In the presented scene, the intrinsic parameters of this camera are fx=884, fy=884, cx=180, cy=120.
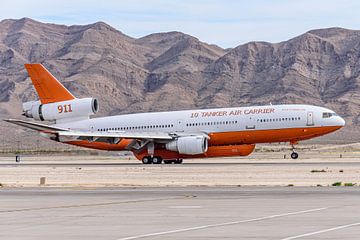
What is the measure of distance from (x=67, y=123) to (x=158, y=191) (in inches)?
1696

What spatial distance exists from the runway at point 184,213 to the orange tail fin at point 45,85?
41.3 metres

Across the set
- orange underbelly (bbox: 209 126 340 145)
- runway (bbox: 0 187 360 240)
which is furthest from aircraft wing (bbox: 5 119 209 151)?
runway (bbox: 0 187 360 240)

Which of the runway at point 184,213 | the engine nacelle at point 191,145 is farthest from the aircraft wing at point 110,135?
the runway at point 184,213

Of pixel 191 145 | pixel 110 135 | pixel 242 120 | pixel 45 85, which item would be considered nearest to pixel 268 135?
pixel 242 120

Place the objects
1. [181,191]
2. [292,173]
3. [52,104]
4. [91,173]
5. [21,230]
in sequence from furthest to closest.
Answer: [52,104] → [91,173] → [292,173] → [181,191] → [21,230]

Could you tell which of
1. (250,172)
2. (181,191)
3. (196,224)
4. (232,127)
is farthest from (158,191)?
(232,127)

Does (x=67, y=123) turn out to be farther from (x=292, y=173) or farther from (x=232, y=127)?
(x=292, y=173)

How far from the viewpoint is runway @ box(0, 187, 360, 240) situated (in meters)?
20.7

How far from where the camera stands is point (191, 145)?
70.1 m

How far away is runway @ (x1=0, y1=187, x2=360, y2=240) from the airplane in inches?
1305

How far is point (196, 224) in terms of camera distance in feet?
74.5

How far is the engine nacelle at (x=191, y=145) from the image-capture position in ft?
230

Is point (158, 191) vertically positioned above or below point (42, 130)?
below

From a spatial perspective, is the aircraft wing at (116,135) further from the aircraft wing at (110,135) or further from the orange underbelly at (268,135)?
the orange underbelly at (268,135)
